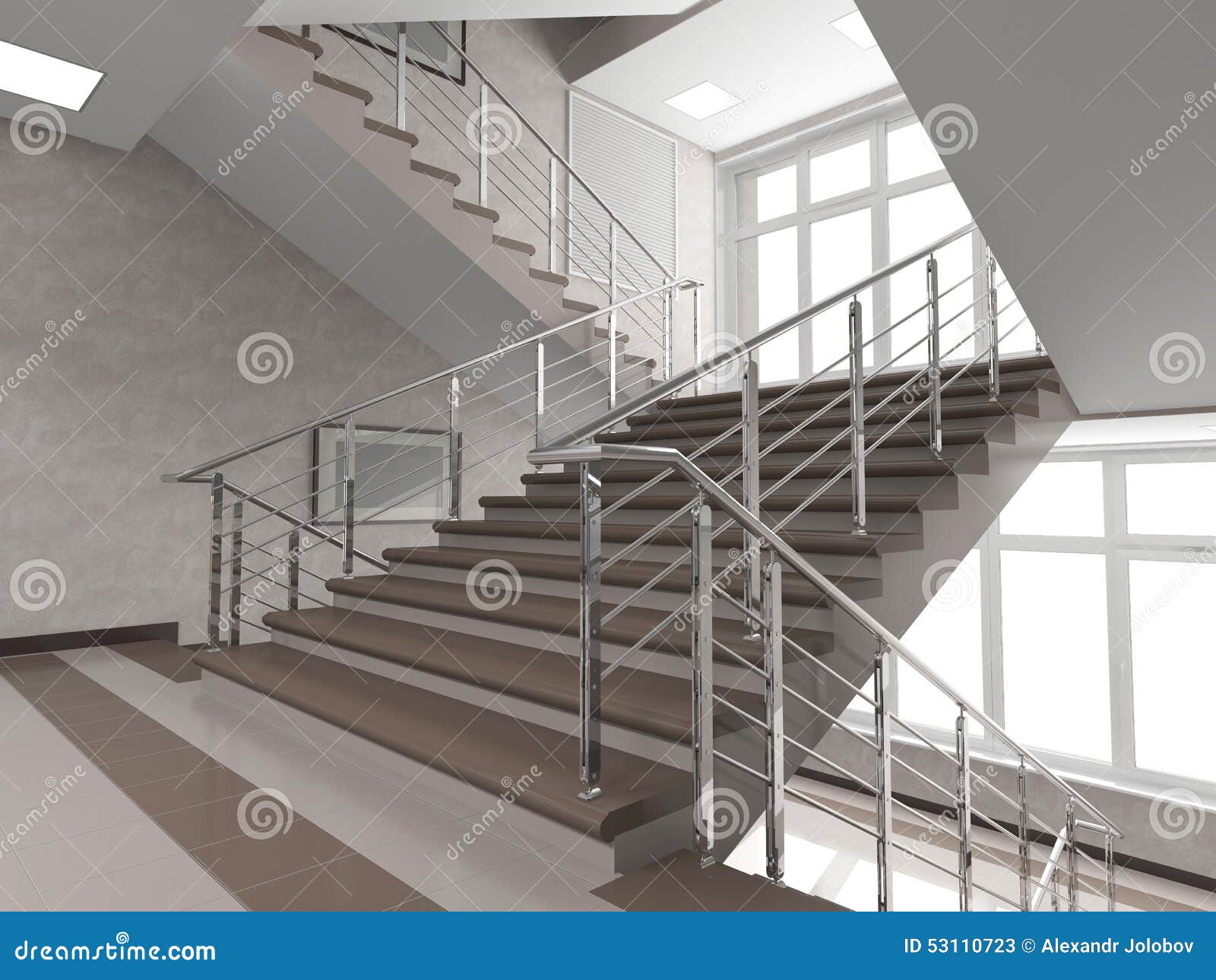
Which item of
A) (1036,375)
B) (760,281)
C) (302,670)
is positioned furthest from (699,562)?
(760,281)

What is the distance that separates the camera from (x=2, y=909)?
6.35 feet

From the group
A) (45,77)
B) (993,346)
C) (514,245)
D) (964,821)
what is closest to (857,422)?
(993,346)

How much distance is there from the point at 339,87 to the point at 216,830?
149 inches

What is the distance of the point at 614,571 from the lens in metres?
3.35

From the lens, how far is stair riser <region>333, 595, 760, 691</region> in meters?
2.64

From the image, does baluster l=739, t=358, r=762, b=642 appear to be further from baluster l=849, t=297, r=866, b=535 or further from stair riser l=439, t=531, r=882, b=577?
baluster l=849, t=297, r=866, b=535

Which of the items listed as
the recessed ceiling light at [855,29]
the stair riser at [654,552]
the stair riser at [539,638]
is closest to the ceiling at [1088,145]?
the stair riser at [654,552]

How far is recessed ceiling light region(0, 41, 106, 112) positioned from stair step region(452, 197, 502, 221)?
6.24 ft

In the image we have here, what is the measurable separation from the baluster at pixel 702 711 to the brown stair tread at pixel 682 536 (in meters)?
0.68

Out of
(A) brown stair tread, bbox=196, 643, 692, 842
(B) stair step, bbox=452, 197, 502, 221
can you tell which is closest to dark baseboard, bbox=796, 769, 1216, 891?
Result: (A) brown stair tread, bbox=196, 643, 692, 842

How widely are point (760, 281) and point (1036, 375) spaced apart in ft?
16.2

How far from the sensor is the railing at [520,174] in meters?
6.05

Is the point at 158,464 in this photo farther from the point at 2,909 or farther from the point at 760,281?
the point at 760,281

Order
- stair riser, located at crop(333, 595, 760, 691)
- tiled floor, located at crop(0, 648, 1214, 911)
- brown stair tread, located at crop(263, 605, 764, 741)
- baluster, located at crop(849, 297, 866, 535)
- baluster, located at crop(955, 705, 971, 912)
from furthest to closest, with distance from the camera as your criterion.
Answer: baluster, located at crop(849, 297, 866, 535) < baluster, located at crop(955, 705, 971, 912) < stair riser, located at crop(333, 595, 760, 691) < brown stair tread, located at crop(263, 605, 764, 741) < tiled floor, located at crop(0, 648, 1214, 911)
